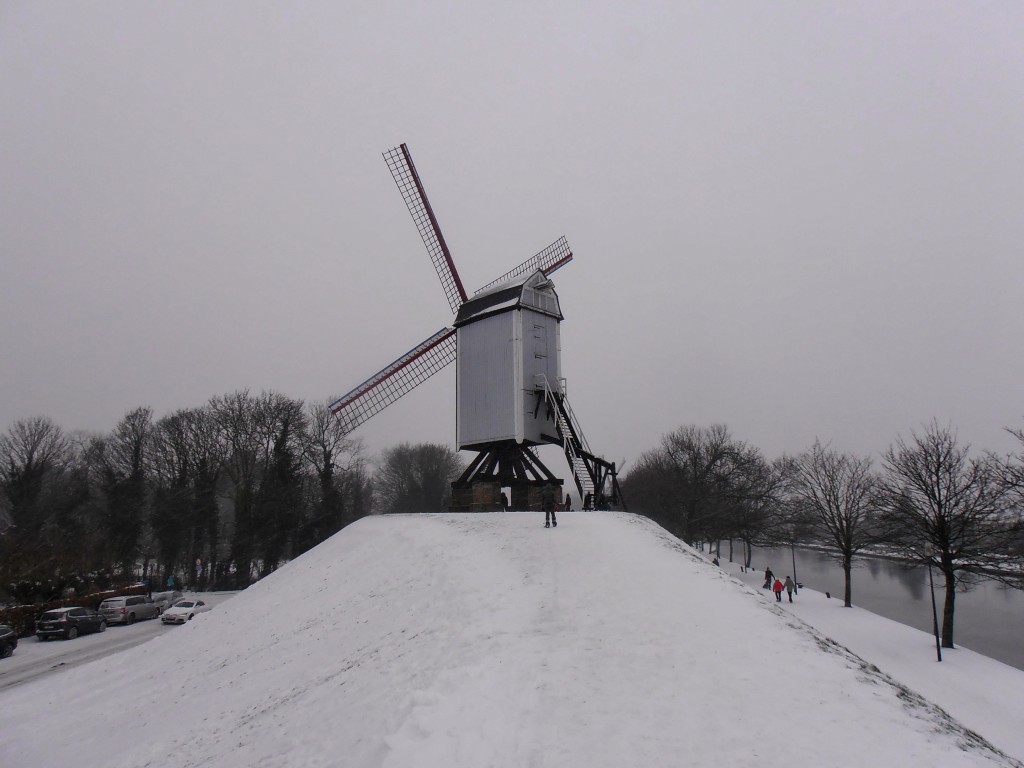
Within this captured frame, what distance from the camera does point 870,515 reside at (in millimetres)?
30406

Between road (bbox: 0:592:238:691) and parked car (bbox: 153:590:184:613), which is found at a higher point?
road (bbox: 0:592:238:691)

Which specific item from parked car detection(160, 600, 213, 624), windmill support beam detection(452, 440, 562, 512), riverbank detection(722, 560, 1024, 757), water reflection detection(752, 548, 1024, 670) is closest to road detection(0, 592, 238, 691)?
parked car detection(160, 600, 213, 624)

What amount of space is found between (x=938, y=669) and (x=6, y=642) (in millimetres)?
30346

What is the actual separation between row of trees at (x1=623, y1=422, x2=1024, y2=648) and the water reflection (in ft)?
6.51

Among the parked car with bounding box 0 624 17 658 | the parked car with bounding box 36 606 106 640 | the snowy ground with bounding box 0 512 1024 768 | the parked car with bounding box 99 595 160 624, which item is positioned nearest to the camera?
the snowy ground with bounding box 0 512 1024 768

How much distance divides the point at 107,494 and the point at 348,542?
36165mm

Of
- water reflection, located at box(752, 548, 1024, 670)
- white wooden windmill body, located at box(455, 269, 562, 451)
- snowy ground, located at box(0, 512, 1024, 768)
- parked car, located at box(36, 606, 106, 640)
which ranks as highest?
white wooden windmill body, located at box(455, 269, 562, 451)

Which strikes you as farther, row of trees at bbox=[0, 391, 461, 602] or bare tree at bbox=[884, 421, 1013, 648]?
row of trees at bbox=[0, 391, 461, 602]

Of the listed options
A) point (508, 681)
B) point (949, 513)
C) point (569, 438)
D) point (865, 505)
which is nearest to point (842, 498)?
point (865, 505)

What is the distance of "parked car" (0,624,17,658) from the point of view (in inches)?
784

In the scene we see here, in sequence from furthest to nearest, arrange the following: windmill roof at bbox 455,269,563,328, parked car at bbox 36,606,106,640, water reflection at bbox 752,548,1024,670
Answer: water reflection at bbox 752,548,1024,670, parked car at bbox 36,606,106,640, windmill roof at bbox 455,269,563,328

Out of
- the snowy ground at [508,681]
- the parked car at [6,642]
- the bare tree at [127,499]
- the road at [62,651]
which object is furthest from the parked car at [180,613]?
the bare tree at [127,499]

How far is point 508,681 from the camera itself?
26.2ft

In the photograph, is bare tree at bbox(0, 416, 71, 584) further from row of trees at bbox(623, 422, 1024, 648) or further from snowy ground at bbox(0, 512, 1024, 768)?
row of trees at bbox(623, 422, 1024, 648)
